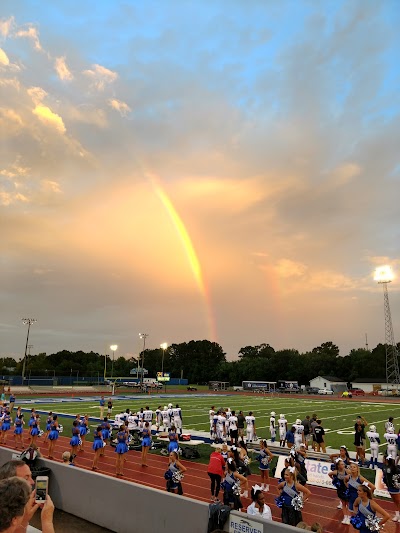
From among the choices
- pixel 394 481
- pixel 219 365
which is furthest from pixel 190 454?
pixel 219 365

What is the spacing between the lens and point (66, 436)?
73.7 feet

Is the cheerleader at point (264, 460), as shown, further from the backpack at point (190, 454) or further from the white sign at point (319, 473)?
the backpack at point (190, 454)

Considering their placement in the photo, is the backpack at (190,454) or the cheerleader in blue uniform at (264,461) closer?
the cheerleader in blue uniform at (264,461)

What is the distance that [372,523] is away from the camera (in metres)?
7.59

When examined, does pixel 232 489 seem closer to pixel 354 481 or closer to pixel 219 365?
pixel 354 481

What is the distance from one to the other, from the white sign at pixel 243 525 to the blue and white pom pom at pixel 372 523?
190 cm

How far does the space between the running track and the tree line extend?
217ft

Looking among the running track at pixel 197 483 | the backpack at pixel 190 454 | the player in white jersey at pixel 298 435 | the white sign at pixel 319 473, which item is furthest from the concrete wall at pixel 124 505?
the player in white jersey at pixel 298 435

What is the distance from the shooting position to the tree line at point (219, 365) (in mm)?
92750

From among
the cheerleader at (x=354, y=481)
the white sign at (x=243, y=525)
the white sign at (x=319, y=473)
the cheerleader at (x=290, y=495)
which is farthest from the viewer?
the white sign at (x=319, y=473)

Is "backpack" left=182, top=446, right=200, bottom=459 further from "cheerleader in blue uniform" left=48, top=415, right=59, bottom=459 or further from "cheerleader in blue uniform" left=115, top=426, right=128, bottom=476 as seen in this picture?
"cheerleader in blue uniform" left=48, top=415, right=59, bottom=459

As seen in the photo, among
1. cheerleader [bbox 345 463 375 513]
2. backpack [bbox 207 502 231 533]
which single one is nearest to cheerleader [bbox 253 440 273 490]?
cheerleader [bbox 345 463 375 513]

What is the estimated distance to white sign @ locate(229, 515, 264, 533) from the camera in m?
7.49

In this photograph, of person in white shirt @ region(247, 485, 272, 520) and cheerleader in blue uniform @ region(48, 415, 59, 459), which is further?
cheerleader in blue uniform @ region(48, 415, 59, 459)
